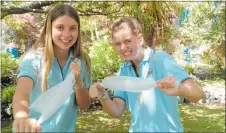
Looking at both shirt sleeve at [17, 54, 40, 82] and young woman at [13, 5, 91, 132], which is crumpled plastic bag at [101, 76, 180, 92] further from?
shirt sleeve at [17, 54, 40, 82]

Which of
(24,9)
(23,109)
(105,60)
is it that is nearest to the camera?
(23,109)

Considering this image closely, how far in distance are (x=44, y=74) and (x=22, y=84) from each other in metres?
0.14

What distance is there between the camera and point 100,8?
3.83 meters

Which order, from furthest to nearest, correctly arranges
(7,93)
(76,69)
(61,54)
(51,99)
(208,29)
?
(208,29) → (7,93) → (61,54) → (76,69) → (51,99)

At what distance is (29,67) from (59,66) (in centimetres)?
19

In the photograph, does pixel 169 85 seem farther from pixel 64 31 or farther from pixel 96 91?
pixel 64 31

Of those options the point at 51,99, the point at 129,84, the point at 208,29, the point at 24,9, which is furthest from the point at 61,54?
the point at 208,29

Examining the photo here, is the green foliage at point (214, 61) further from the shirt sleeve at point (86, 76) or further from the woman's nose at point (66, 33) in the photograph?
the woman's nose at point (66, 33)

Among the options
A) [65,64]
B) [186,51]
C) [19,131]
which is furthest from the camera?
[186,51]

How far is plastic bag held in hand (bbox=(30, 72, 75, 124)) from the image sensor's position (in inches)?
54.5

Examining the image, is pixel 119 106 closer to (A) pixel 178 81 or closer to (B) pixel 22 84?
(A) pixel 178 81

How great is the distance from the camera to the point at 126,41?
4.89 feet

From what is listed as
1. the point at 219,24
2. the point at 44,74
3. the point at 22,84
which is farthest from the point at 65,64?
the point at 219,24

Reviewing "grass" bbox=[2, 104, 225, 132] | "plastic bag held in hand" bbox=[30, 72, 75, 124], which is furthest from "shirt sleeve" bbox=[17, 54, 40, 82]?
"grass" bbox=[2, 104, 225, 132]
